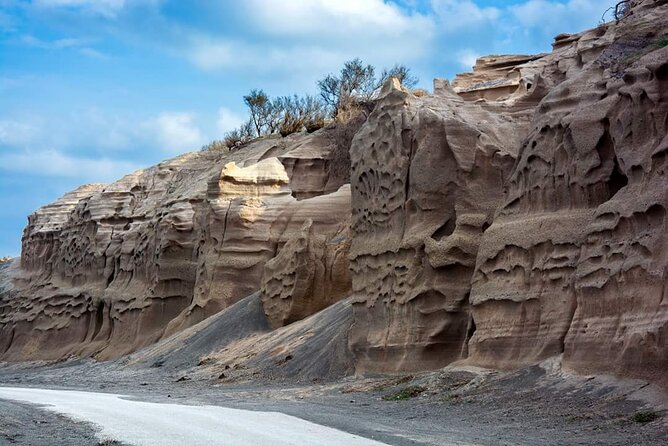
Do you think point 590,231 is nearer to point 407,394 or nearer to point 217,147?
point 407,394

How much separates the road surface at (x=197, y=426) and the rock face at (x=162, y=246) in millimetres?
14742

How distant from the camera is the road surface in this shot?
11796 millimetres

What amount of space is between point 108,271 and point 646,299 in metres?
35.3

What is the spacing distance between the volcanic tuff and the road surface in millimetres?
4640

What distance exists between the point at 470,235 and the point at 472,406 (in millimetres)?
5855

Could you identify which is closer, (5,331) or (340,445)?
(340,445)

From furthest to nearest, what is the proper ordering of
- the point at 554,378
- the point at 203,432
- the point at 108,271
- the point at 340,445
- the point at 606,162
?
the point at 108,271
the point at 606,162
the point at 554,378
the point at 203,432
the point at 340,445

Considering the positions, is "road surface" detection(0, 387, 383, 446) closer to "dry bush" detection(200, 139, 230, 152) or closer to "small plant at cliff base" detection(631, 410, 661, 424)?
"small plant at cliff base" detection(631, 410, 661, 424)

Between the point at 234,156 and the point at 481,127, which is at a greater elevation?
the point at 234,156

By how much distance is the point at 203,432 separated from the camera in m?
12.6

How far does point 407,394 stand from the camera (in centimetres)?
1908

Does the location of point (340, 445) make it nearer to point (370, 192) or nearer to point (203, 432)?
point (203, 432)

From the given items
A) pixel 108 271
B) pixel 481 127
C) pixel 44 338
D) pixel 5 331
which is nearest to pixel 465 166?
pixel 481 127

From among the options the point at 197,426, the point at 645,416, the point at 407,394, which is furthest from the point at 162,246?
the point at 645,416
